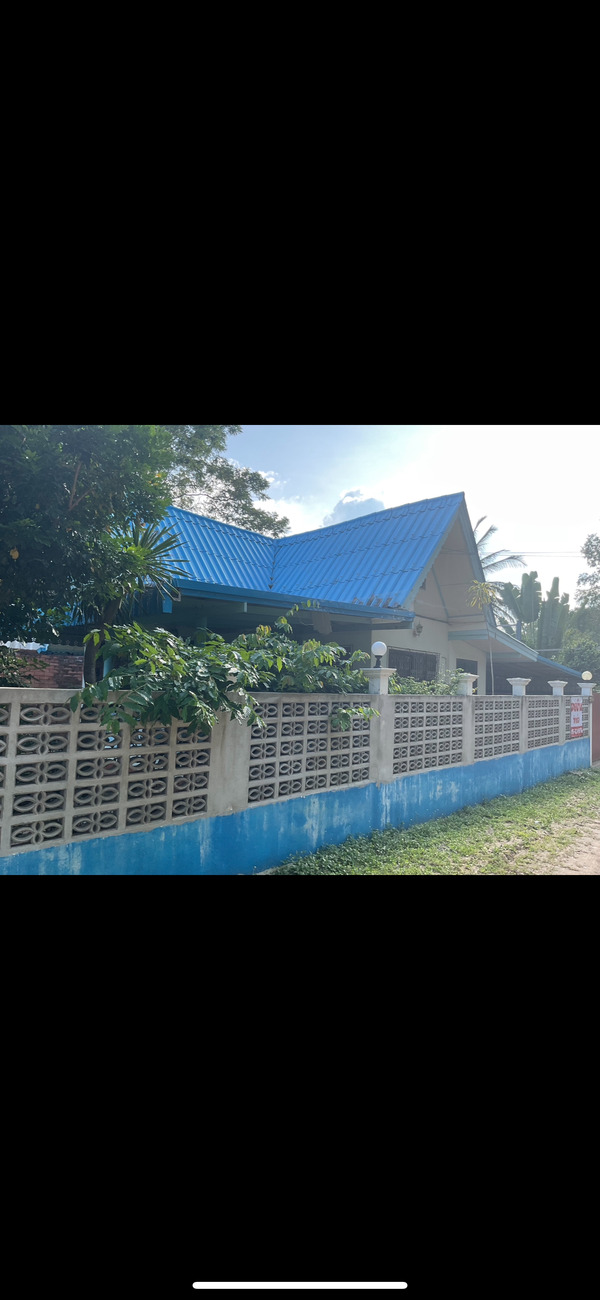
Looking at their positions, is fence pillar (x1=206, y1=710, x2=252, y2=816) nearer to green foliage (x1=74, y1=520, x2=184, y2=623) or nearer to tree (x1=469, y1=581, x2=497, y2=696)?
green foliage (x1=74, y1=520, x2=184, y2=623)

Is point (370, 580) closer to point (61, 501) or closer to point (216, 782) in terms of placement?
point (216, 782)

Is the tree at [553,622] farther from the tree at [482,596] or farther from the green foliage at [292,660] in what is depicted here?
the green foliage at [292,660]

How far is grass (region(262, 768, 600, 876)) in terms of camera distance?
2.78 metres

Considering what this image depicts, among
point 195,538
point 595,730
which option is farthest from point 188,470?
point 595,730

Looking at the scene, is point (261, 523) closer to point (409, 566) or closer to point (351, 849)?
point (409, 566)

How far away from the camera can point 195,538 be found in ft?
16.1

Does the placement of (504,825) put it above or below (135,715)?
below

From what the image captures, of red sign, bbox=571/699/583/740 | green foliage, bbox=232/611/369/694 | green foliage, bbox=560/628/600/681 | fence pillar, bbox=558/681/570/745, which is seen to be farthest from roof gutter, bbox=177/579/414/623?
green foliage, bbox=560/628/600/681

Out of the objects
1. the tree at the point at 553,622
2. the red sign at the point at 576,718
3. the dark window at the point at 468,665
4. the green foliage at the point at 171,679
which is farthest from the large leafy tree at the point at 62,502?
the tree at the point at 553,622

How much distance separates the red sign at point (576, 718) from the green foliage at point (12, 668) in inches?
230

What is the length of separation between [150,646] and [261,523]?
462 cm

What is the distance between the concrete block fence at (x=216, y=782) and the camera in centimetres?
177

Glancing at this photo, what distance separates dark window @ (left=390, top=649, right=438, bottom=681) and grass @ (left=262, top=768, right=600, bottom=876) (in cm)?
137
